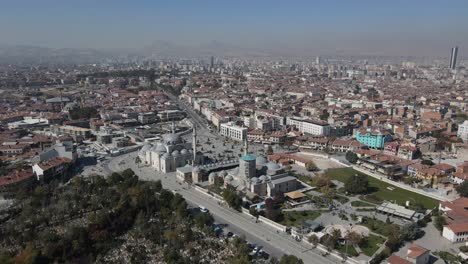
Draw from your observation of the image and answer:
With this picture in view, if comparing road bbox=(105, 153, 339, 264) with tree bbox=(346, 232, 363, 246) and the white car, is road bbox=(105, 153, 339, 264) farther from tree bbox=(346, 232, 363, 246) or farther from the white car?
tree bbox=(346, 232, 363, 246)

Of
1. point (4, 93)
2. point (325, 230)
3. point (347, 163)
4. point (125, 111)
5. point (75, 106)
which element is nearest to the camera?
point (325, 230)

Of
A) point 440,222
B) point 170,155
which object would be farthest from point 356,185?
point 170,155

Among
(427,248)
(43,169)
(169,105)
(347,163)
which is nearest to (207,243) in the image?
(427,248)

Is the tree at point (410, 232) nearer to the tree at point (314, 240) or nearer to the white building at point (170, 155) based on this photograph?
the tree at point (314, 240)

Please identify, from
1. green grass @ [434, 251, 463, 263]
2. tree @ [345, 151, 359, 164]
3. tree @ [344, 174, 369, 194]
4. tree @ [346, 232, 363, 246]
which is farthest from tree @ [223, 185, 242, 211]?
tree @ [345, 151, 359, 164]

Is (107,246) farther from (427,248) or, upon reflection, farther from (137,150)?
(137,150)

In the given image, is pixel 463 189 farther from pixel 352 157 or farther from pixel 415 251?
pixel 415 251
